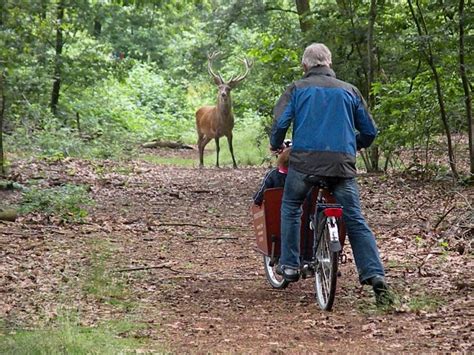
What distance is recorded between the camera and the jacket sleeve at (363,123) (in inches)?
263

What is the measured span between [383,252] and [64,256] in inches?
125

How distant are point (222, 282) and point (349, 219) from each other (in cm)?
179

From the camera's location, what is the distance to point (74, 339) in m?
5.31

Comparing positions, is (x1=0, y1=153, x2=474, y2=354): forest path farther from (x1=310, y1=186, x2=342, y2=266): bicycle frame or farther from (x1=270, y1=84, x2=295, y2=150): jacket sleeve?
(x1=270, y1=84, x2=295, y2=150): jacket sleeve

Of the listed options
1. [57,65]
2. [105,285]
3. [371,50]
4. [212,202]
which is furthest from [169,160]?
[105,285]

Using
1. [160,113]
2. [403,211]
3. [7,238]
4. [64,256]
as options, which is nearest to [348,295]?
[64,256]

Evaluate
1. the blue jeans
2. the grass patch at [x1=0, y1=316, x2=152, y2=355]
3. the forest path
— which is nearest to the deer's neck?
the forest path

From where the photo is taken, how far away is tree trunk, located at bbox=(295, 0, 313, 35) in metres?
17.4

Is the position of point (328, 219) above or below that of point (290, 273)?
above

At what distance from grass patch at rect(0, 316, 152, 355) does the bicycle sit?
1.40 metres

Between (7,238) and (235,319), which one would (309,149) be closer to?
(235,319)

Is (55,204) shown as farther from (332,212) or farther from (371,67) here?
(371,67)

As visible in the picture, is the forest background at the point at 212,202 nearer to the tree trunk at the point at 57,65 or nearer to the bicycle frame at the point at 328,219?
the tree trunk at the point at 57,65

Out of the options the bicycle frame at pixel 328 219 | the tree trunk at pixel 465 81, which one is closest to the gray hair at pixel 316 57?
the bicycle frame at pixel 328 219
